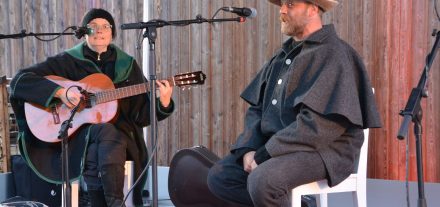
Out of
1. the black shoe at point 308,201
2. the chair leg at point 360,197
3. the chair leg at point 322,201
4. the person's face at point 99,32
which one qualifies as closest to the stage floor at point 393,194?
the black shoe at point 308,201

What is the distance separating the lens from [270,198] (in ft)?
9.62

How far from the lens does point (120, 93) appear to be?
4445 millimetres

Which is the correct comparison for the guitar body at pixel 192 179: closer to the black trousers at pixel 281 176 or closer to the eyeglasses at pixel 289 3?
the black trousers at pixel 281 176

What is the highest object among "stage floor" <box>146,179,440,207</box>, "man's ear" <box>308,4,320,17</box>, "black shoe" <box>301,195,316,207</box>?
"man's ear" <box>308,4,320,17</box>

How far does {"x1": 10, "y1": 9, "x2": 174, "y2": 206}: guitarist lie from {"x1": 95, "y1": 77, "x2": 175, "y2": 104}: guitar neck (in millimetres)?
140

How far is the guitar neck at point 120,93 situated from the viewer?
4344mm

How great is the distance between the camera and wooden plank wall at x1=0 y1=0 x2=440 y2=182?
4438 mm

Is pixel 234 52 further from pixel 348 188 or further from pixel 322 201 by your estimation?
pixel 348 188

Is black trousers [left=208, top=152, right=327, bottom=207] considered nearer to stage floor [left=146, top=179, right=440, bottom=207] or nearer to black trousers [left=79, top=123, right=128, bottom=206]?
black trousers [left=79, top=123, right=128, bottom=206]

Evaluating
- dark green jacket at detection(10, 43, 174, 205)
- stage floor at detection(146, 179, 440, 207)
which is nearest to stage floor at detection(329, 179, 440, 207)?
stage floor at detection(146, 179, 440, 207)

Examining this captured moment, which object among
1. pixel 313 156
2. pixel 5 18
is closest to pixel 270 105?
pixel 313 156

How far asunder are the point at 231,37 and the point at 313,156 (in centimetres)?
282

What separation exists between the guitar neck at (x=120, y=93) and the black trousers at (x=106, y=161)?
0.20 metres

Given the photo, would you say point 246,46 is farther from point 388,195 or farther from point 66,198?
point 66,198
